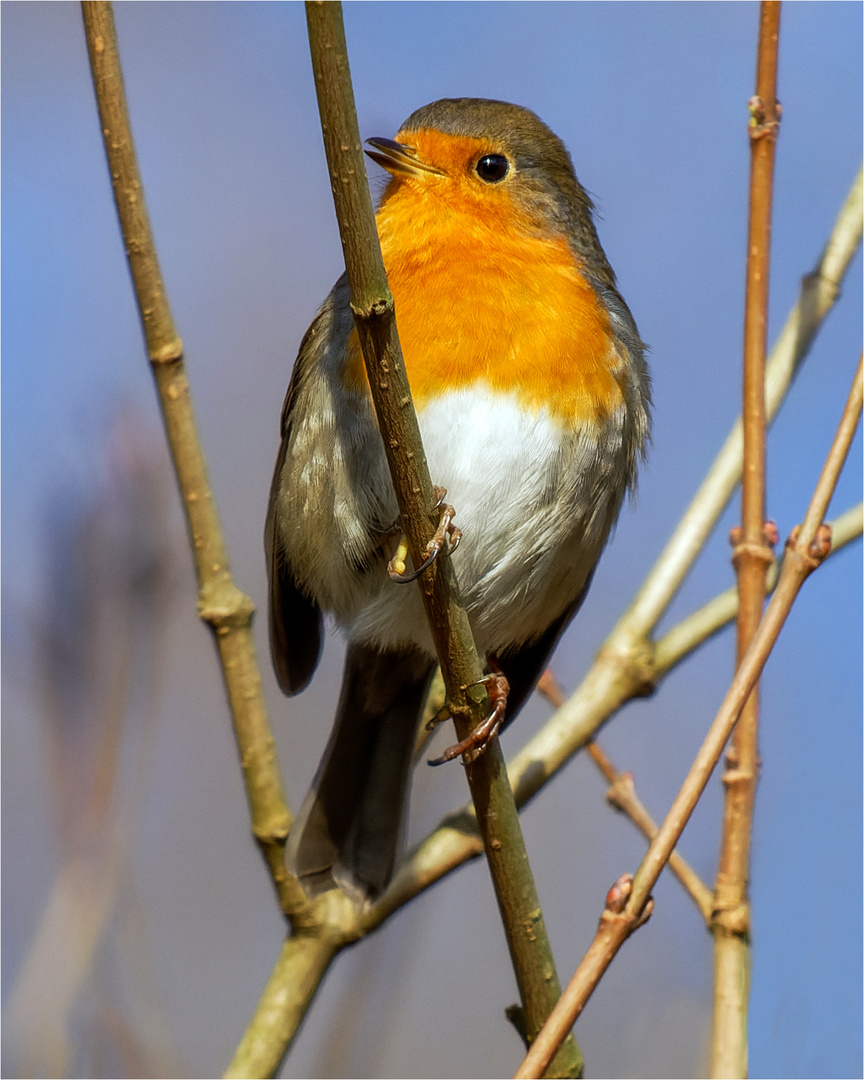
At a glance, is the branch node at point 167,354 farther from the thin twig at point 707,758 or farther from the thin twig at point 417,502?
the thin twig at point 707,758

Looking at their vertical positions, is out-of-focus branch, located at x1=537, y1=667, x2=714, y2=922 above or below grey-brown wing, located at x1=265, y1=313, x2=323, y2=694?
below

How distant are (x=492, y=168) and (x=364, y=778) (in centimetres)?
167

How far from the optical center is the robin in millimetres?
2537

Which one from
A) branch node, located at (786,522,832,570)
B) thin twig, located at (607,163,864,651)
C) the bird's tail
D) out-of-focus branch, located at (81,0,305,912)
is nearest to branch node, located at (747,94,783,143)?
thin twig, located at (607,163,864,651)

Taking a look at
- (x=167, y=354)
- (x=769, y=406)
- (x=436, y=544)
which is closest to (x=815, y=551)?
(x=436, y=544)

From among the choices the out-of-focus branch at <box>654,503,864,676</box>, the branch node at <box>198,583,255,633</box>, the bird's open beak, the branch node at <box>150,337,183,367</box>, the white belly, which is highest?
the bird's open beak

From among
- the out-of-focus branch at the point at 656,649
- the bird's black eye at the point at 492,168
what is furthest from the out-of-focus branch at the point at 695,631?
the bird's black eye at the point at 492,168

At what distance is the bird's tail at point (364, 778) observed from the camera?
2775 mm

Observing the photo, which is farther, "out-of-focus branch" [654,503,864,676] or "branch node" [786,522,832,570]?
"out-of-focus branch" [654,503,864,676]

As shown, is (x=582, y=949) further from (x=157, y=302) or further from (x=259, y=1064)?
(x=157, y=302)

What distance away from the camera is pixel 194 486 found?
2244 mm

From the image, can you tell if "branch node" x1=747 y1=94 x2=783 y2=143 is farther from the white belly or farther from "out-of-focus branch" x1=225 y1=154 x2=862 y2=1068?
the white belly

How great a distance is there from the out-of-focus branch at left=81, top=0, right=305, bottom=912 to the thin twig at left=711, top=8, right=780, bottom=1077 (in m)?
0.95

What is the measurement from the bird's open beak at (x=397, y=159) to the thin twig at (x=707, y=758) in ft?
5.08
